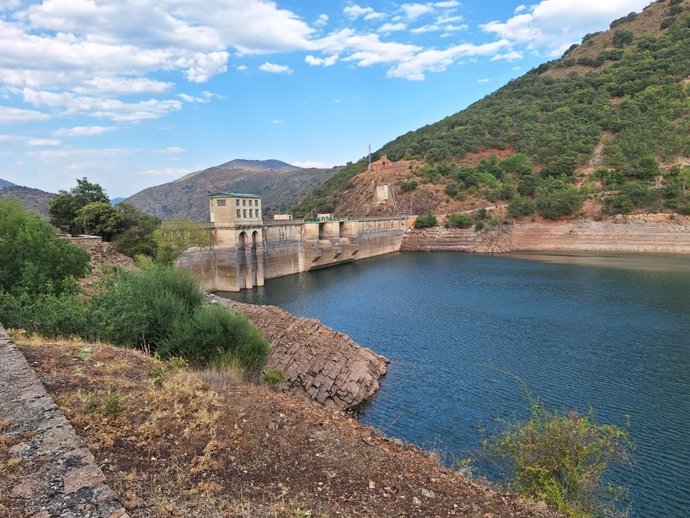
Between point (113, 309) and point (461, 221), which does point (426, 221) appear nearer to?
point (461, 221)

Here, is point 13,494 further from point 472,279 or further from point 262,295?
point 472,279

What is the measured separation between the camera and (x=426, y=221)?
79.1 metres

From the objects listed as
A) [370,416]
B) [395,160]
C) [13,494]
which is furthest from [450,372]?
[395,160]

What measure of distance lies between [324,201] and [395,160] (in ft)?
63.7

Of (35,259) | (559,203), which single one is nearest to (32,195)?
(35,259)

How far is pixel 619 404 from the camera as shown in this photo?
60.7 ft

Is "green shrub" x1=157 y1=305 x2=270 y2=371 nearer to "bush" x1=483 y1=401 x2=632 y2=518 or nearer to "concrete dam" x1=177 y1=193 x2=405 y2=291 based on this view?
"bush" x1=483 y1=401 x2=632 y2=518

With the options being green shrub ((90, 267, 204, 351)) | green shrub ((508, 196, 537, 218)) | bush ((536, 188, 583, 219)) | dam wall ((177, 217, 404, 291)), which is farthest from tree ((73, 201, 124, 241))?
bush ((536, 188, 583, 219))

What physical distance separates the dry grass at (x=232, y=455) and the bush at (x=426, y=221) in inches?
2779

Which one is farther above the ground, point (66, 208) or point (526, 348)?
point (66, 208)

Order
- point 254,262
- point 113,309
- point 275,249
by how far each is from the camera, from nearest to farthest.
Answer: point 113,309
point 254,262
point 275,249

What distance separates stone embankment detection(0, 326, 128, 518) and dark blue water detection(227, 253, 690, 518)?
12.1 meters

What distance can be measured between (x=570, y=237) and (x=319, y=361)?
6145 cm

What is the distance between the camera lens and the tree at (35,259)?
16.0 metres
